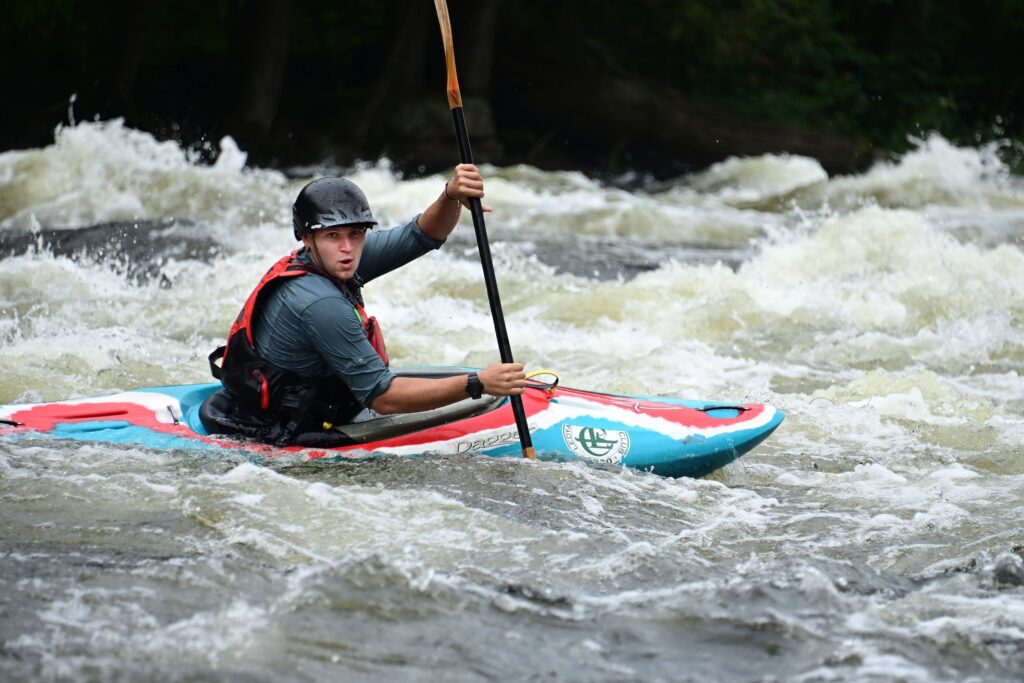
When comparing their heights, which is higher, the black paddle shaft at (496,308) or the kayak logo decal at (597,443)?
the black paddle shaft at (496,308)

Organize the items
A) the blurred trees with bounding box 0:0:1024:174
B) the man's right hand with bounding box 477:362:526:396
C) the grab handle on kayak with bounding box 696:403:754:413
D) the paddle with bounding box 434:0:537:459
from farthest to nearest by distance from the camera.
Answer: the blurred trees with bounding box 0:0:1024:174 < the grab handle on kayak with bounding box 696:403:754:413 < the paddle with bounding box 434:0:537:459 < the man's right hand with bounding box 477:362:526:396

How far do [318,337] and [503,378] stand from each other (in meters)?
0.56

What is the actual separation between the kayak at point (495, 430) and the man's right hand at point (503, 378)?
450mm

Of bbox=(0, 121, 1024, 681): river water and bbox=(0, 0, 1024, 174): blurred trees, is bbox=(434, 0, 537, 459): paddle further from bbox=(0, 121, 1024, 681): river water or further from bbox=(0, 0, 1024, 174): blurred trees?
bbox=(0, 0, 1024, 174): blurred trees

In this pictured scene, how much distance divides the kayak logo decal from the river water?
7 cm

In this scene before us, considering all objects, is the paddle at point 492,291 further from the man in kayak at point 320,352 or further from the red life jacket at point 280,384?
the red life jacket at point 280,384

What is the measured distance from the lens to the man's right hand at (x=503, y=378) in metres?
3.67

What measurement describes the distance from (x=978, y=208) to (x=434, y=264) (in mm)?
5853

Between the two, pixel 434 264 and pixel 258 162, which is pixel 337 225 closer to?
pixel 434 264

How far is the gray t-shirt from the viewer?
3.69m

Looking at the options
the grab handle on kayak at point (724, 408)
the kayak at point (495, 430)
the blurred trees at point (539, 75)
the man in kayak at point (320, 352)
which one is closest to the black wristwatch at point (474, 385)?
the man in kayak at point (320, 352)

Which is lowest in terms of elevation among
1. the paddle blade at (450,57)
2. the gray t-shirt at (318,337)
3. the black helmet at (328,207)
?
the gray t-shirt at (318,337)

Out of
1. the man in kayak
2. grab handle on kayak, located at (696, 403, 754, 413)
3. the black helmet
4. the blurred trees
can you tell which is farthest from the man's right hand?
the blurred trees

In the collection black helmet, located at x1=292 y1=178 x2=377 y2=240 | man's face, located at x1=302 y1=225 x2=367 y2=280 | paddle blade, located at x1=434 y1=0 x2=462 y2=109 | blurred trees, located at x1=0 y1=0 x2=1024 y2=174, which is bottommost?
man's face, located at x1=302 y1=225 x2=367 y2=280
